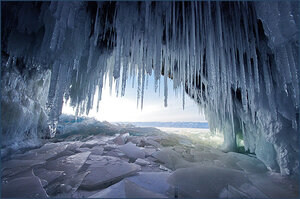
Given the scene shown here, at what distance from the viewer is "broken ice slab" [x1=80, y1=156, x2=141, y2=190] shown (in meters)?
1.93

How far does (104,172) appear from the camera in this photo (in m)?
2.25

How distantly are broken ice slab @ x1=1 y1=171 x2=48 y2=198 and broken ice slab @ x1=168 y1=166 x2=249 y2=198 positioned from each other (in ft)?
6.32

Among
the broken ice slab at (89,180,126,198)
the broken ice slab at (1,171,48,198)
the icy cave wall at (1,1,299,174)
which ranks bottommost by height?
the broken ice slab at (1,171,48,198)

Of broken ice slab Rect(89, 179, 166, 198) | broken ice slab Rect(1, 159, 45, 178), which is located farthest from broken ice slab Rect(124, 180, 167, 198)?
broken ice slab Rect(1, 159, 45, 178)

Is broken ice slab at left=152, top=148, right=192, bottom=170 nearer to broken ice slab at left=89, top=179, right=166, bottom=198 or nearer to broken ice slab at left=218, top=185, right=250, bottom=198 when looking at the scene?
broken ice slab at left=218, top=185, right=250, bottom=198

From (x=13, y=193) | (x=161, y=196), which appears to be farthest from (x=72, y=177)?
(x=161, y=196)

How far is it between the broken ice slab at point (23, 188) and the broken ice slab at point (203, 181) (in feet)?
6.32

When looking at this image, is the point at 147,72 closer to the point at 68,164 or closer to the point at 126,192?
the point at 126,192

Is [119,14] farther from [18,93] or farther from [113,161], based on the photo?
[18,93]

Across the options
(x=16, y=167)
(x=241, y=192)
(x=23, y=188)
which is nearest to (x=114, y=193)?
(x=23, y=188)

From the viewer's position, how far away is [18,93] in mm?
3459

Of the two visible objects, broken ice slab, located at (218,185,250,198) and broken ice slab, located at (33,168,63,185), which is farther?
broken ice slab, located at (33,168,63,185)

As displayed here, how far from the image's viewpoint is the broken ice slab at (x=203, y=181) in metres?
1.91

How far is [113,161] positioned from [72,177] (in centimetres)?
83
